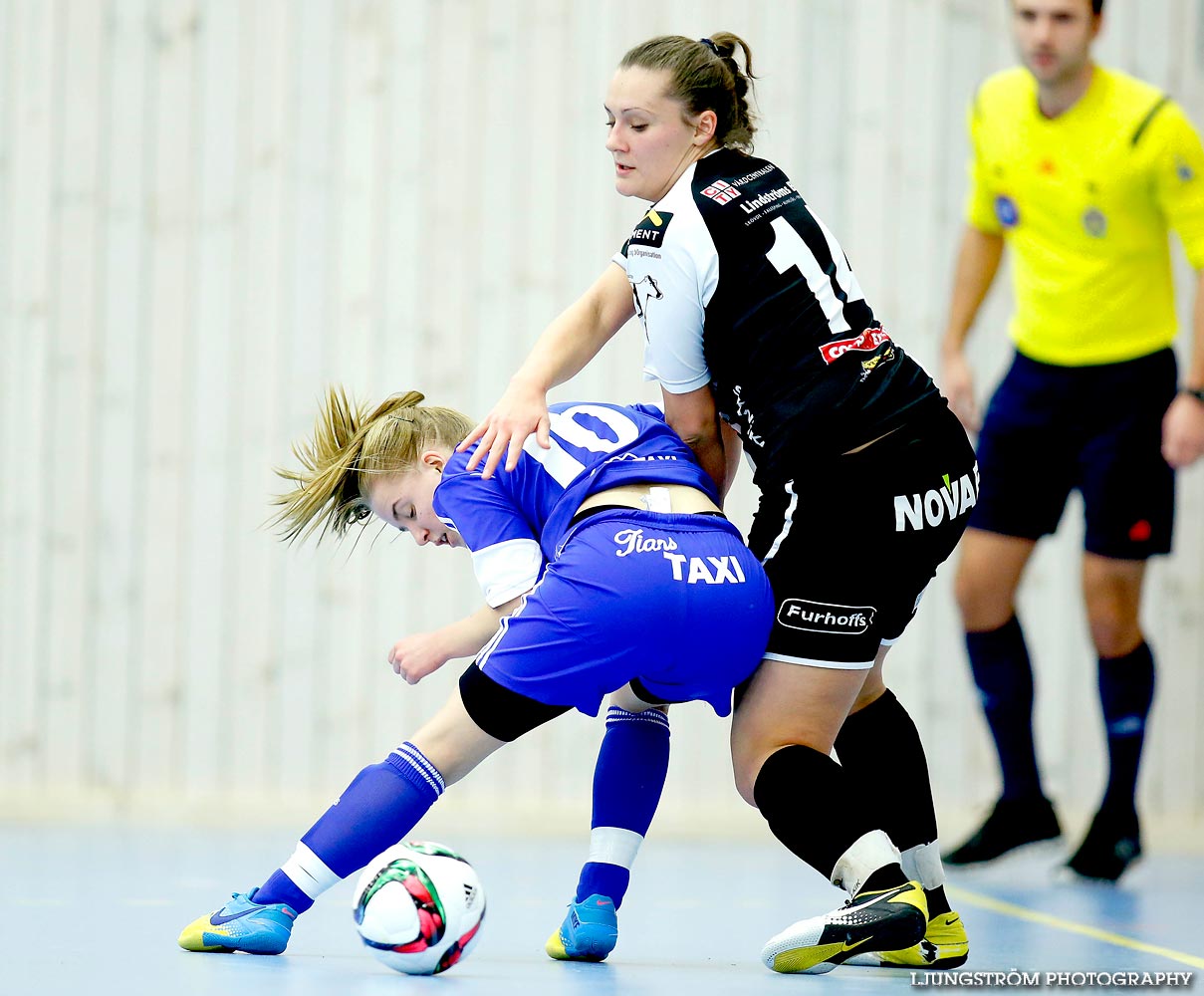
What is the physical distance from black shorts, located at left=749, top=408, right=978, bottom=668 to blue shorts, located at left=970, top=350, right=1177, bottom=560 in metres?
1.42

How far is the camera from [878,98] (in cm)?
485

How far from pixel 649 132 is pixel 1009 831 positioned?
208 centimetres

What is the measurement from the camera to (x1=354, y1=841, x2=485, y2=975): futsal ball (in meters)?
2.21

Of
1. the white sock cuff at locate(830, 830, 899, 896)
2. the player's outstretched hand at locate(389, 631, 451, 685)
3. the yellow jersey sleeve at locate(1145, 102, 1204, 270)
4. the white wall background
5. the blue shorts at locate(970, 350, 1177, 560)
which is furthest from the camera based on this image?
the white wall background

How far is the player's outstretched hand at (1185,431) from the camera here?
3.45 meters

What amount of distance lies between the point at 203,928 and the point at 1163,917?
1925 mm

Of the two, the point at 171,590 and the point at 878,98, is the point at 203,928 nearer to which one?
the point at 171,590

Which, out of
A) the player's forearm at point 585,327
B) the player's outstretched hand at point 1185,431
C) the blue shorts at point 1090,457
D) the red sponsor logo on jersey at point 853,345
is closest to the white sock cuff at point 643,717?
the player's forearm at point 585,327

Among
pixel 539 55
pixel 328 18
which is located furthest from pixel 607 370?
pixel 328 18

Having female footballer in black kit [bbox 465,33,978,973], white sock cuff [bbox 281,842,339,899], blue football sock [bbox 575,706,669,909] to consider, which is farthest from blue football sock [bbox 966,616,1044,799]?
white sock cuff [bbox 281,842,339,899]

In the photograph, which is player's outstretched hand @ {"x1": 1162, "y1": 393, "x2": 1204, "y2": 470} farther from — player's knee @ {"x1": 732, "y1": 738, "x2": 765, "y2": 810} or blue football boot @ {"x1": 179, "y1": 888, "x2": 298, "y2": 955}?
blue football boot @ {"x1": 179, "y1": 888, "x2": 298, "y2": 955}

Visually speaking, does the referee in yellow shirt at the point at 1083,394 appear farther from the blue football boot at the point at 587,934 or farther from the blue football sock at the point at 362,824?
the blue football sock at the point at 362,824

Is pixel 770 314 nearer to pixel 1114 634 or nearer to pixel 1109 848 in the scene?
pixel 1114 634

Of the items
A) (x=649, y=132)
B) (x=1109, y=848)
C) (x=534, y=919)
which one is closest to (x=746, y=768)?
(x=534, y=919)
